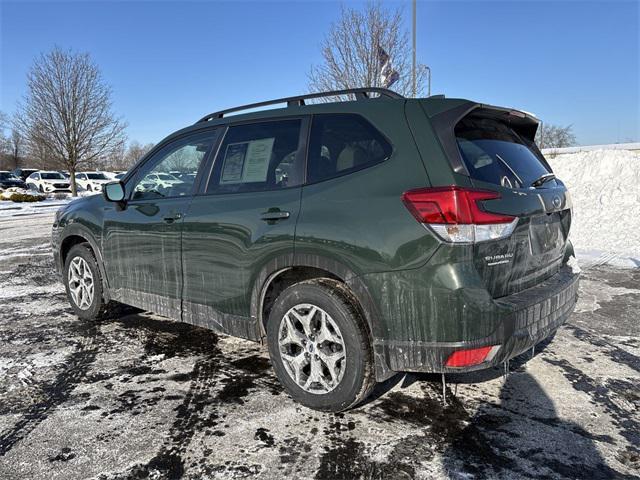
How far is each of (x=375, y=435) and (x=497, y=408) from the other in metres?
0.86

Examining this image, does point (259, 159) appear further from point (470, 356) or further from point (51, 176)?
point (51, 176)

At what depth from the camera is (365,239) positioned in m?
2.71

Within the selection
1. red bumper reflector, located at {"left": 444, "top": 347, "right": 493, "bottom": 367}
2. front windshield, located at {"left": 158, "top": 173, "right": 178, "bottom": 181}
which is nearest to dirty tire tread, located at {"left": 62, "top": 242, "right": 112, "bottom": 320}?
front windshield, located at {"left": 158, "top": 173, "right": 178, "bottom": 181}

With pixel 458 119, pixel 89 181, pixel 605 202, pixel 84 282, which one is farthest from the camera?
pixel 89 181

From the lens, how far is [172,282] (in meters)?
3.89

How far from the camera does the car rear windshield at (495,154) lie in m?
2.74

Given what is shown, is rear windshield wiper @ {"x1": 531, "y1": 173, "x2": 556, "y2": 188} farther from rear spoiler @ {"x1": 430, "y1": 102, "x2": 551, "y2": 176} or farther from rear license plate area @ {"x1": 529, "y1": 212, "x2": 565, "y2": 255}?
rear spoiler @ {"x1": 430, "y1": 102, "x2": 551, "y2": 176}

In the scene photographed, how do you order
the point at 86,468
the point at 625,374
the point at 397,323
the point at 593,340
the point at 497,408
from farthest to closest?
the point at 593,340, the point at 625,374, the point at 497,408, the point at 397,323, the point at 86,468

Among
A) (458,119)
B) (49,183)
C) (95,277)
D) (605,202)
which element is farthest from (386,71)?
(49,183)

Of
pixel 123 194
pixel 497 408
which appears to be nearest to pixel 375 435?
pixel 497 408

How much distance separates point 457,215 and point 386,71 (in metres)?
11.0

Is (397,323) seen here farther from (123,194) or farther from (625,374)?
(123,194)

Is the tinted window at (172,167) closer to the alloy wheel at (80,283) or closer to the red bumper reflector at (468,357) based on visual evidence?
the alloy wheel at (80,283)

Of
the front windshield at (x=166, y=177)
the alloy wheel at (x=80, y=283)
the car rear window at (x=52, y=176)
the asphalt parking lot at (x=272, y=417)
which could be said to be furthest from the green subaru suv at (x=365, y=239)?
the car rear window at (x=52, y=176)
